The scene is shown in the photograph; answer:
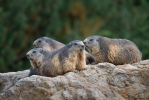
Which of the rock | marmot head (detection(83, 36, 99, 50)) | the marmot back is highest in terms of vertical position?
marmot head (detection(83, 36, 99, 50))

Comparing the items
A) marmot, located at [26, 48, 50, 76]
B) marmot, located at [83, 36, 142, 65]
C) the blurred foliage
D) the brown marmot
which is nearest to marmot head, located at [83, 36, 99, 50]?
marmot, located at [83, 36, 142, 65]

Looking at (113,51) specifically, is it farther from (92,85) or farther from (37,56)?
(37,56)

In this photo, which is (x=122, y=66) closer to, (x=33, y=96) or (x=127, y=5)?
(x=33, y=96)

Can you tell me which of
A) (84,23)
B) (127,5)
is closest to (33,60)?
(84,23)

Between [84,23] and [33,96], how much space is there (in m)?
20.4

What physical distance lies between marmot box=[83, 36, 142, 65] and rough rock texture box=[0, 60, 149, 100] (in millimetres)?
832

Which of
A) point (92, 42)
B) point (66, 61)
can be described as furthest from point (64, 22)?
point (66, 61)

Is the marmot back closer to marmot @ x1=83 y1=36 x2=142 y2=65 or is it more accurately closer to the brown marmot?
the brown marmot

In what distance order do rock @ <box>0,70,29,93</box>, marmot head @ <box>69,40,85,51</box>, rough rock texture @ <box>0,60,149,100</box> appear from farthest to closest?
1. rock @ <box>0,70,29,93</box>
2. marmot head @ <box>69,40,85,51</box>
3. rough rock texture @ <box>0,60,149,100</box>

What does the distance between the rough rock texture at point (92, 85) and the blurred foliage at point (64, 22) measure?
14.4 m

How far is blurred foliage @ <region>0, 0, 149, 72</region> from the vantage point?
28984 mm

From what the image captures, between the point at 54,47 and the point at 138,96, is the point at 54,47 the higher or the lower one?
the higher one

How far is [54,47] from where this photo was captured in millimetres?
16703

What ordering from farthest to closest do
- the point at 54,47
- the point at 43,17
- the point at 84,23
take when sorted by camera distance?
the point at 84,23, the point at 43,17, the point at 54,47
